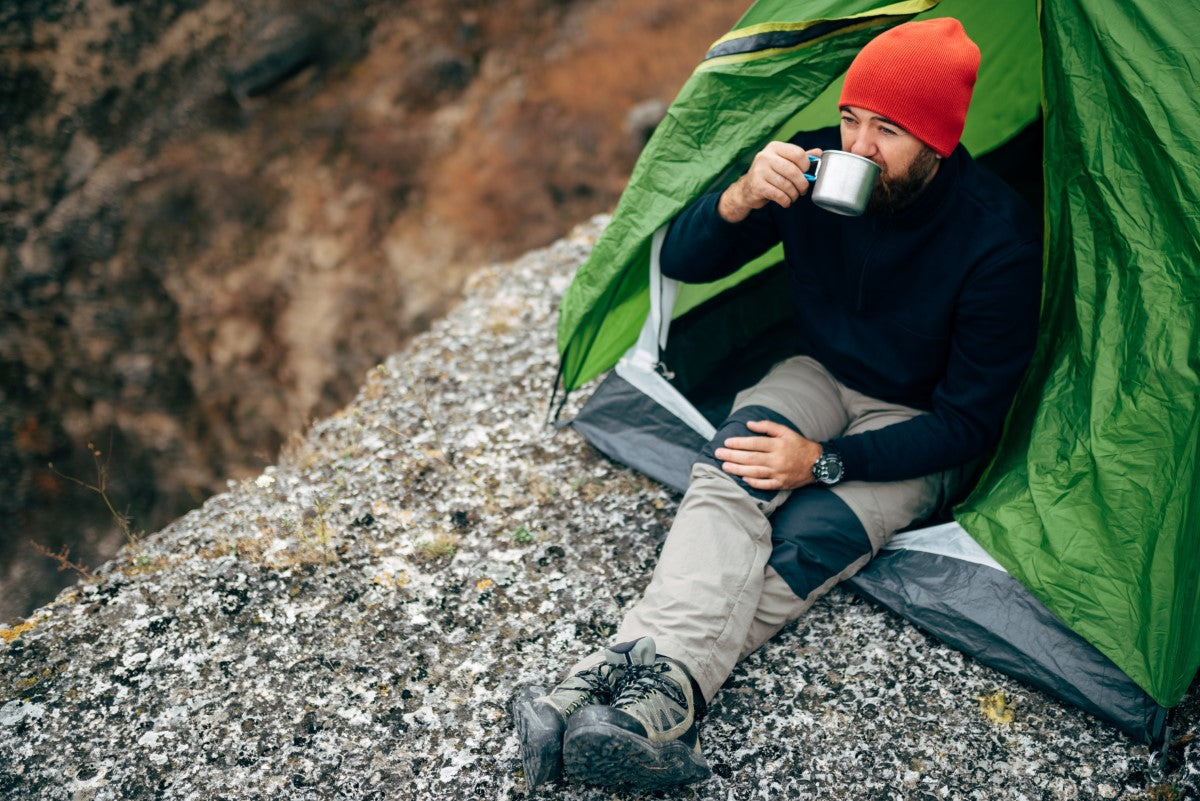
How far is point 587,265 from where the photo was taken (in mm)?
3271

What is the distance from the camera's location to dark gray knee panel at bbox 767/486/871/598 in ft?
8.73

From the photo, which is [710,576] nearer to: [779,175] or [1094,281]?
[779,175]

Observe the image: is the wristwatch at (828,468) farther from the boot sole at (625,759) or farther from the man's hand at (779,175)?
the boot sole at (625,759)

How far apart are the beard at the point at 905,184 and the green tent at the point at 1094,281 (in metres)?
0.45

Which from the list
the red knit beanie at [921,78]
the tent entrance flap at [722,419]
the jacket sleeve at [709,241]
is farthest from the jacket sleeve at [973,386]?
the jacket sleeve at [709,241]

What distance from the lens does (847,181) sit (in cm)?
230

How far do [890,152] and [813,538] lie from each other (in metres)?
1.24

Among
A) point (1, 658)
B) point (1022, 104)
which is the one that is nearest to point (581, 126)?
point (1022, 104)

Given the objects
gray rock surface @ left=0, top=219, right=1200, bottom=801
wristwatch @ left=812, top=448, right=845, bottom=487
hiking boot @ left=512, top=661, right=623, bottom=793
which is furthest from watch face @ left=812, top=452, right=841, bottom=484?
hiking boot @ left=512, top=661, right=623, bottom=793

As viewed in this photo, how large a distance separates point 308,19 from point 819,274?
1636 centimetres

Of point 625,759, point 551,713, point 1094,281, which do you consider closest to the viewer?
point 625,759

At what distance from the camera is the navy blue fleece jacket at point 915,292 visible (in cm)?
254

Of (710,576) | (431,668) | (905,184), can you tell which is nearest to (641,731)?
(710,576)

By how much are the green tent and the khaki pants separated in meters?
0.31
